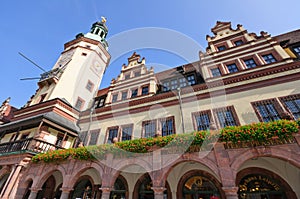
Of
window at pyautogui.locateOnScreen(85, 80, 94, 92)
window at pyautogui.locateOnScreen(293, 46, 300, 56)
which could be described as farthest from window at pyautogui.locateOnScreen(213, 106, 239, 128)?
window at pyautogui.locateOnScreen(85, 80, 94, 92)

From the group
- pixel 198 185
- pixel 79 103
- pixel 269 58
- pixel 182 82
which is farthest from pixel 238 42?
pixel 79 103

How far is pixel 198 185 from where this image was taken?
9258mm

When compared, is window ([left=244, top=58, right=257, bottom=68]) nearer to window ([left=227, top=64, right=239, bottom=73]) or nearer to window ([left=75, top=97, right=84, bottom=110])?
window ([left=227, top=64, right=239, bottom=73])

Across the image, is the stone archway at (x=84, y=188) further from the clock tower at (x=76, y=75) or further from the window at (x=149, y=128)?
the clock tower at (x=76, y=75)

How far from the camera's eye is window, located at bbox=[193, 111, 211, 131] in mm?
11086

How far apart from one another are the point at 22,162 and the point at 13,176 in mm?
1000

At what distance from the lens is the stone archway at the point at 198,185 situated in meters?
8.78

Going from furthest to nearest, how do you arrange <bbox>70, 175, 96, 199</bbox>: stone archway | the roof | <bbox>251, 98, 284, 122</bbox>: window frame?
the roof < <bbox>70, 175, 96, 199</bbox>: stone archway < <bbox>251, 98, 284, 122</bbox>: window frame

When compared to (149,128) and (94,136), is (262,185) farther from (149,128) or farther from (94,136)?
(94,136)

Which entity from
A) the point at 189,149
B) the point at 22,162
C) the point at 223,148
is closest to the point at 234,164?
the point at 223,148

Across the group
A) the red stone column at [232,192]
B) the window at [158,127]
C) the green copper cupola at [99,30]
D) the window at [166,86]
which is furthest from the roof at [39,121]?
the green copper cupola at [99,30]

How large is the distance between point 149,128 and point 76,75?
14.8m

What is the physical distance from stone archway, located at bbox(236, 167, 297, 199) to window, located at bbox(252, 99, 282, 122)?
327cm

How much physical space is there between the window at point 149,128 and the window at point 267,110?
744cm
